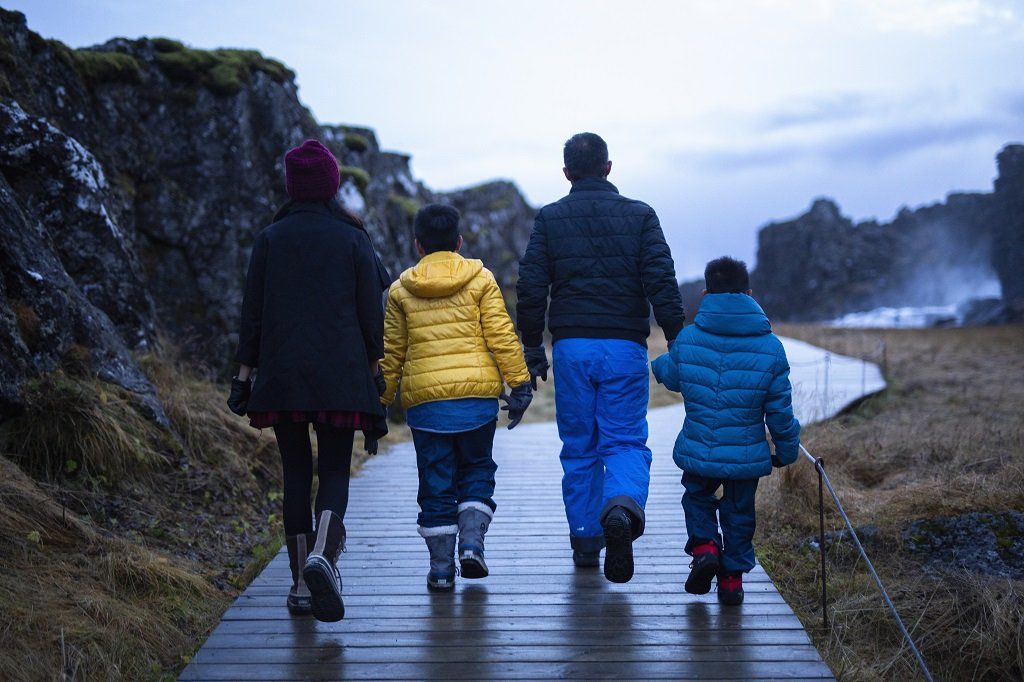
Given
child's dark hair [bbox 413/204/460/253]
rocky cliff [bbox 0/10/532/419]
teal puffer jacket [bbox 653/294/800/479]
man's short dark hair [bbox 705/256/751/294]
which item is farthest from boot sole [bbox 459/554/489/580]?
rocky cliff [bbox 0/10/532/419]

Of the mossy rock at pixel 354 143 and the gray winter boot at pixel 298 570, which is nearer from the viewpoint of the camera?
the gray winter boot at pixel 298 570

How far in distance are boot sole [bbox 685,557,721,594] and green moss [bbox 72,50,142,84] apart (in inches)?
355

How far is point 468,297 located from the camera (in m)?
4.70

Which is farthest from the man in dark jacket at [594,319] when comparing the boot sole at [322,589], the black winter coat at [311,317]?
the boot sole at [322,589]

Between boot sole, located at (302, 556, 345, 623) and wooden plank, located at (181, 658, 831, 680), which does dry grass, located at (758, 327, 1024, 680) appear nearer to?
wooden plank, located at (181, 658, 831, 680)

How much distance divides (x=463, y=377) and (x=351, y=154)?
13.8 metres

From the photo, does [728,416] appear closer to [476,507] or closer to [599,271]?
[599,271]

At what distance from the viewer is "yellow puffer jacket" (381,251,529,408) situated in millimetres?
4664

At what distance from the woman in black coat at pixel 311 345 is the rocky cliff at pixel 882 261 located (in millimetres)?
126258

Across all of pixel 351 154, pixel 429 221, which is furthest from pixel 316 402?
pixel 351 154

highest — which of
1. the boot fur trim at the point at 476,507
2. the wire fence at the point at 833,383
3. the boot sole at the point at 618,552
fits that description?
the boot fur trim at the point at 476,507

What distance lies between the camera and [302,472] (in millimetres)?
4367

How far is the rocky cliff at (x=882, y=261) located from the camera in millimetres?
132375

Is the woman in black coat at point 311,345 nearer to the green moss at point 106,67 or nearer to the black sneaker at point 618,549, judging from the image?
the black sneaker at point 618,549
